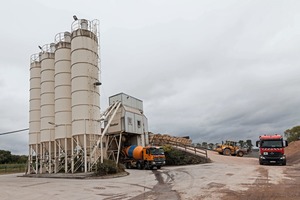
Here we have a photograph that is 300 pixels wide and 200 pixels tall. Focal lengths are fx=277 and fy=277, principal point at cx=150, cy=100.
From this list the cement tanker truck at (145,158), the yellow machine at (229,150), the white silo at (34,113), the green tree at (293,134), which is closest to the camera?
the cement tanker truck at (145,158)

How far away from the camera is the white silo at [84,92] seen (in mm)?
26578

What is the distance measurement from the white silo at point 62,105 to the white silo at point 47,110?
1.32 m

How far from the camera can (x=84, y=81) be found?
27531mm

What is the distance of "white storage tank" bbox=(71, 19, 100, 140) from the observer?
87.8ft

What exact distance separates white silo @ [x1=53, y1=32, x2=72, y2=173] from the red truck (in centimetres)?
1978

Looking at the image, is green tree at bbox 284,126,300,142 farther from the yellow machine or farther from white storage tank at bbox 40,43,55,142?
white storage tank at bbox 40,43,55,142

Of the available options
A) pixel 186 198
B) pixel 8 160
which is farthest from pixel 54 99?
pixel 8 160

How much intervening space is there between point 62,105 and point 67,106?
1.73 ft

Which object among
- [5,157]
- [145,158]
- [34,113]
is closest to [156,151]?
[145,158]

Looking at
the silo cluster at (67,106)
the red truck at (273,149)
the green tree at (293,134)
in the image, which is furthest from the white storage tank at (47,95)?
the green tree at (293,134)

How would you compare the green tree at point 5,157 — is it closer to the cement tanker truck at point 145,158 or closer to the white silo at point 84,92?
the cement tanker truck at point 145,158

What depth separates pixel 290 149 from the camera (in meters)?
43.0

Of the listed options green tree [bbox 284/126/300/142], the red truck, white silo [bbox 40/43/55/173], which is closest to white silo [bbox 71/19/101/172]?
white silo [bbox 40/43/55/173]

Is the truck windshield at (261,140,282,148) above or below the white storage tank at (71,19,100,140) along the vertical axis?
below
